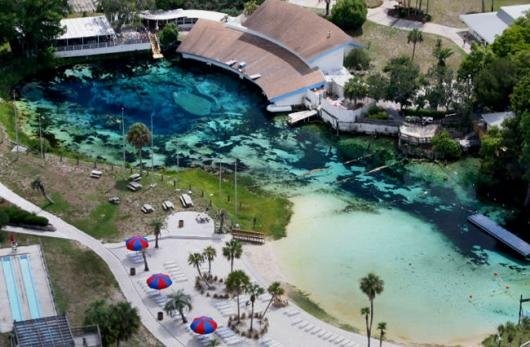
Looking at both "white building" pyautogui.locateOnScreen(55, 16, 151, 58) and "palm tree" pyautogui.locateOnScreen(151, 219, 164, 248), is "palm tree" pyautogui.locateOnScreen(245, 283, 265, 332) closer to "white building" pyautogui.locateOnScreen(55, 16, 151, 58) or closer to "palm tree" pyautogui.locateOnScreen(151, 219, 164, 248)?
"palm tree" pyautogui.locateOnScreen(151, 219, 164, 248)

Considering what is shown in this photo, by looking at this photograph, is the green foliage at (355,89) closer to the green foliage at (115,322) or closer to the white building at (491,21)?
the white building at (491,21)

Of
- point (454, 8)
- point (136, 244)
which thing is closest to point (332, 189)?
point (136, 244)

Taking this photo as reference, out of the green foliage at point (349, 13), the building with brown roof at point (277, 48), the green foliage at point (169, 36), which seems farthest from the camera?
the green foliage at point (349, 13)

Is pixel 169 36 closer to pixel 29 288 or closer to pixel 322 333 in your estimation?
pixel 29 288

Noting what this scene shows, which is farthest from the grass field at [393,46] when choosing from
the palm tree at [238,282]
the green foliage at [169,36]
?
the palm tree at [238,282]

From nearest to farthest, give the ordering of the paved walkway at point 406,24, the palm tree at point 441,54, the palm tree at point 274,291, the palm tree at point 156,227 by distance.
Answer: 1. the palm tree at point 274,291
2. the palm tree at point 156,227
3. the palm tree at point 441,54
4. the paved walkway at point 406,24

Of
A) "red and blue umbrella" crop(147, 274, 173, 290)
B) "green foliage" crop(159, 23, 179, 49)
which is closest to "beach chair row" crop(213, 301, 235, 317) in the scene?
"red and blue umbrella" crop(147, 274, 173, 290)
